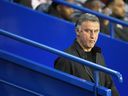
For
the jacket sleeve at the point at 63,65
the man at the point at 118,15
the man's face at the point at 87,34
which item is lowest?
the man at the point at 118,15

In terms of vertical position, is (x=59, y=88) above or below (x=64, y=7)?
above

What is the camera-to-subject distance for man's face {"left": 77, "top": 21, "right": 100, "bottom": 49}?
6180mm

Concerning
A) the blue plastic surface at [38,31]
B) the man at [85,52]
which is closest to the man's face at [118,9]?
the blue plastic surface at [38,31]

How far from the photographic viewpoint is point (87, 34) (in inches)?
244

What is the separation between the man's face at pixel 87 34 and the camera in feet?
20.3

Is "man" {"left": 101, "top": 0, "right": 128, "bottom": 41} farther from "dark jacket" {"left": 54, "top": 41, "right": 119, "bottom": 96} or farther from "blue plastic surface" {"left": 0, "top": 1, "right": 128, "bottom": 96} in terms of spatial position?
"dark jacket" {"left": 54, "top": 41, "right": 119, "bottom": 96}

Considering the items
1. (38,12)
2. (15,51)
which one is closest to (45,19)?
(38,12)

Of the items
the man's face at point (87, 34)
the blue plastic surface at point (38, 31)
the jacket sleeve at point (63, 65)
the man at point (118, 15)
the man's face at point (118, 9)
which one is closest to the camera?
the jacket sleeve at point (63, 65)

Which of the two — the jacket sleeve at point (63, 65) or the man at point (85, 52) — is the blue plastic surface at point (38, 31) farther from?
the jacket sleeve at point (63, 65)

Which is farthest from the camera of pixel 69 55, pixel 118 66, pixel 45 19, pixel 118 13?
pixel 118 13

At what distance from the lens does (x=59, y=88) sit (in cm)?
604

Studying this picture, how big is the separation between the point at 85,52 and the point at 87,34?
20 centimetres

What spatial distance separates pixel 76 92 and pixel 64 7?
13.8ft

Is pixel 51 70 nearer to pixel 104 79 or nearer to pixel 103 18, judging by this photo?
pixel 104 79
